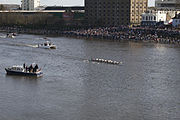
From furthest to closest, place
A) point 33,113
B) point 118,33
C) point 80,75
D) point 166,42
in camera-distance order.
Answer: point 118,33, point 166,42, point 80,75, point 33,113

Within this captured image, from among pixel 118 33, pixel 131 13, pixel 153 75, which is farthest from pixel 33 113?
pixel 131 13

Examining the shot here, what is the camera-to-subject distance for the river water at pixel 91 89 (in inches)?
869

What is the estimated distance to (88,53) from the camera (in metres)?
44.3

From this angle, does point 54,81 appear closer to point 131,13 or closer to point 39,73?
point 39,73

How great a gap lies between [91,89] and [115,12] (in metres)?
56.3

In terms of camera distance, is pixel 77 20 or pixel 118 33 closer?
pixel 118 33

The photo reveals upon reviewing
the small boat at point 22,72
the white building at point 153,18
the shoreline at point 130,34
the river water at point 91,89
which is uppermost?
the white building at point 153,18

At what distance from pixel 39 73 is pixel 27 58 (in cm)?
883

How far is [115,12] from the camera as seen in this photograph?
8200cm

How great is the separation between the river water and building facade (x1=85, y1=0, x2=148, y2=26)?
127ft

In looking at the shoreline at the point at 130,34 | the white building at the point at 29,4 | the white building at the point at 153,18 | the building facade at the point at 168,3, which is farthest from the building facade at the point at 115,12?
the white building at the point at 29,4

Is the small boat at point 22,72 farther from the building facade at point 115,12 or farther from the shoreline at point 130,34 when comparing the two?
the building facade at point 115,12

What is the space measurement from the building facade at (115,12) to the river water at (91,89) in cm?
3862

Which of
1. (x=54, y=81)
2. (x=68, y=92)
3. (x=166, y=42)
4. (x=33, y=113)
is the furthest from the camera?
(x=166, y=42)
